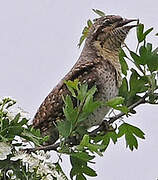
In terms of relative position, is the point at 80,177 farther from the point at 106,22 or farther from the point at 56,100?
the point at 106,22

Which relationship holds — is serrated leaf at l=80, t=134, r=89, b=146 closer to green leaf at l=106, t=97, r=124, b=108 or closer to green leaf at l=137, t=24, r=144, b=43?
green leaf at l=106, t=97, r=124, b=108

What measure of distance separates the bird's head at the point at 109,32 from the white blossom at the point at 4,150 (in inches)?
70.9

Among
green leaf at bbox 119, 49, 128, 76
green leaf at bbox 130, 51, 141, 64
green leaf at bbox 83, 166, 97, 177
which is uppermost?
green leaf at bbox 130, 51, 141, 64

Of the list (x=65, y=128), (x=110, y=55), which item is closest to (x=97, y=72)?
(x=110, y=55)

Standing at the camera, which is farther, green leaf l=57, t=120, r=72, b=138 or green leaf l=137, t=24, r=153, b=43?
green leaf l=137, t=24, r=153, b=43

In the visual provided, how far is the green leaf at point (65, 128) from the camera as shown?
7.43 ft

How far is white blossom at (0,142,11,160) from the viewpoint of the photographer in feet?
6.53

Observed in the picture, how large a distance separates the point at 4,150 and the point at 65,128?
322 millimetres

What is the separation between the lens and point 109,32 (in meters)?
3.95

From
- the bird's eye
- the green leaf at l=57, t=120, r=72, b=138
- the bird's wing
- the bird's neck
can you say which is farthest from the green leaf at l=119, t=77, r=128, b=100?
the bird's eye

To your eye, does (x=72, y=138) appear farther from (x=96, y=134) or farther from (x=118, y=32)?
(x=118, y=32)

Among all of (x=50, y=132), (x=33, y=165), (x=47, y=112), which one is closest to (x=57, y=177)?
(x=33, y=165)

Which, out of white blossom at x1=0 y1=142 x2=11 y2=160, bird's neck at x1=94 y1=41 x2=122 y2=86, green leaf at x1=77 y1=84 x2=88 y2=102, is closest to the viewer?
white blossom at x1=0 y1=142 x2=11 y2=160

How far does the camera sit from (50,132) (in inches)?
130
